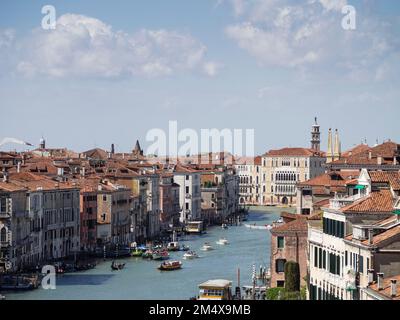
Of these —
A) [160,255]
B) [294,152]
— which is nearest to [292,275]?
[160,255]

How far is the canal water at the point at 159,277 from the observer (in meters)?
16.8

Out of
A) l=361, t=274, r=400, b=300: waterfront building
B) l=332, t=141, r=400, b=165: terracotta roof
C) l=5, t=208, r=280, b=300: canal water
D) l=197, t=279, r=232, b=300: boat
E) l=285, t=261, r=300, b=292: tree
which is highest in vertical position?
l=332, t=141, r=400, b=165: terracotta roof

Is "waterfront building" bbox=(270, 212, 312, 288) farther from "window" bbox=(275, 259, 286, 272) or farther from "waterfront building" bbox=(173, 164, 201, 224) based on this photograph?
"waterfront building" bbox=(173, 164, 201, 224)

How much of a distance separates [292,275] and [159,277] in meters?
6.53

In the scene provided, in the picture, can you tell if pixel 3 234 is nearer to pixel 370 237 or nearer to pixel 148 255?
pixel 148 255

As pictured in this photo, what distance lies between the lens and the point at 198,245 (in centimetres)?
2894

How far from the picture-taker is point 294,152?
5484cm

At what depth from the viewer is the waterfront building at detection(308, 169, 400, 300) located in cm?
988

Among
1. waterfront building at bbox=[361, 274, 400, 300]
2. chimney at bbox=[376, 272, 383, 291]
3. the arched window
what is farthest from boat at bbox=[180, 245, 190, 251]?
chimney at bbox=[376, 272, 383, 291]

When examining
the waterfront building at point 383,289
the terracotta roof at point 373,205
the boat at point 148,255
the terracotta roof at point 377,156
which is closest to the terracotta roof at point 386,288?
the waterfront building at point 383,289

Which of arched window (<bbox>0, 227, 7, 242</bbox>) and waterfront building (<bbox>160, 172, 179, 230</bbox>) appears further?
waterfront building (<bbox>160, 172, 179, 230</bbox>)

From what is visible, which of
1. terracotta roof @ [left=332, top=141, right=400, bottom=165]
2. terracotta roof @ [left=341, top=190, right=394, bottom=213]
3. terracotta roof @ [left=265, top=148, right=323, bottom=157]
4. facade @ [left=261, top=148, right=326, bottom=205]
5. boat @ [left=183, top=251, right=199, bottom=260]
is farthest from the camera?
terracotta roof @ [left=265, top=148, right=323, bottom=157]

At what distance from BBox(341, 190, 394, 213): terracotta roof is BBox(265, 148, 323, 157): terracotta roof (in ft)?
142

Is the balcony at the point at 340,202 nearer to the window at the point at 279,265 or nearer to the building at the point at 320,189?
the window at the point at 279,265
